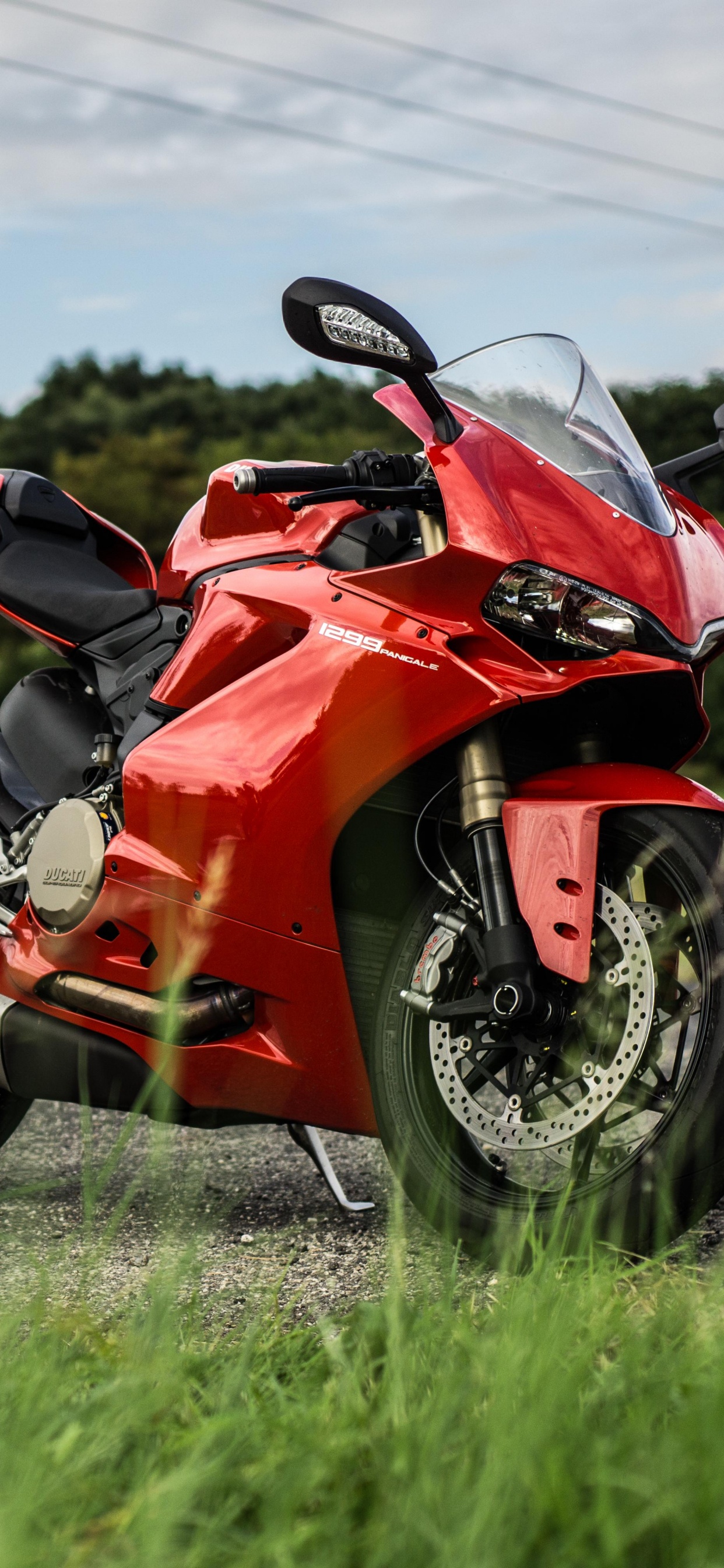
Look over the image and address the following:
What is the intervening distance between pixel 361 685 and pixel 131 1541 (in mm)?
1408

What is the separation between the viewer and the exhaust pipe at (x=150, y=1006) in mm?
2564

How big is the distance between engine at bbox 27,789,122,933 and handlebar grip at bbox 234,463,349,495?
74 cm

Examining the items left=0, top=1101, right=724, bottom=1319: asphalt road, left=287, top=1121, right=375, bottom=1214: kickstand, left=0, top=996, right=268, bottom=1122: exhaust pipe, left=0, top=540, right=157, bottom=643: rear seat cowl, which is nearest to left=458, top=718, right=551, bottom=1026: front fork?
left=0, top=1101, right=724, bottom=1319: asphalt road

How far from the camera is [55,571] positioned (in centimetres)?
335

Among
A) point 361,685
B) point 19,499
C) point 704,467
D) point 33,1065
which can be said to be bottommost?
point 33,1065

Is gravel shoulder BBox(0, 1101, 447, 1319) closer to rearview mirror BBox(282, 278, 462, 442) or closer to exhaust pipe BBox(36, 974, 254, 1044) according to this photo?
exhaust pipe BBox(36, 974, 254, 1044)

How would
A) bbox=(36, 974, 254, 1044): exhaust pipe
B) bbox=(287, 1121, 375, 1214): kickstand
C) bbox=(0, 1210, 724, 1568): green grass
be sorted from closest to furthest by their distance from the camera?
bbox=(0, 1210, 724, 1568): green grass, bbox=(36, 974, 254, 1044): exhaust pipe, bbox=(287, 1121, 375, 1214): kickstand

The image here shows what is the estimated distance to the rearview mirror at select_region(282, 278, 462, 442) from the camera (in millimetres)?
2197

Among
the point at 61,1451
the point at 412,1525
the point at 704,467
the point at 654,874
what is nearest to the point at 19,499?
the point at 704,467

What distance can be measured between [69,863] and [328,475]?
92 cm

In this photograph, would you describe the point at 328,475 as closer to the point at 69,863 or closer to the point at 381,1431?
the point at 69,863

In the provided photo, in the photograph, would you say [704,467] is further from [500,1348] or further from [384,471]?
[500,1348]

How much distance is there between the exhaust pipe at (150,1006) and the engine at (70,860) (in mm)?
120

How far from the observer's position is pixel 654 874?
229 cm
